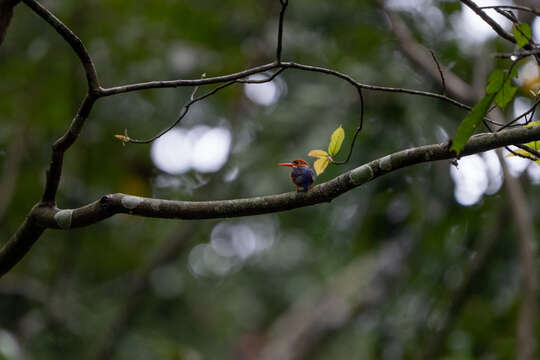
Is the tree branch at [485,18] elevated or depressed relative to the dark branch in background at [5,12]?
elevated

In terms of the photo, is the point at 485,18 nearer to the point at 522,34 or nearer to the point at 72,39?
the point at 522,34

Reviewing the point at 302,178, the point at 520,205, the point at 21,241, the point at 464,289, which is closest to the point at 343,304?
the point at 464,289

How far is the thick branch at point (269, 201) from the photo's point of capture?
1.35m

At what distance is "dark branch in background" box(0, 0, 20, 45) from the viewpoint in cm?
156

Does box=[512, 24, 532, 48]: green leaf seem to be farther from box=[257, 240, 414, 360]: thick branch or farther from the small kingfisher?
box=[257, 240, 414, 360]: thick branch

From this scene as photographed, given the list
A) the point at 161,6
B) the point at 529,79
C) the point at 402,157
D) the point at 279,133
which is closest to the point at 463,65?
the point at 529,79

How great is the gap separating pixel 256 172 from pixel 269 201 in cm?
306

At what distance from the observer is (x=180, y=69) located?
14.4ft

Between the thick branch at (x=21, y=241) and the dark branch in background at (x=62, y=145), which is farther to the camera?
the thick branch at (x=21, y=241)

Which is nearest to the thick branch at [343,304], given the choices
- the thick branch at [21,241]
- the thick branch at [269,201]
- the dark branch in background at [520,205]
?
the dark branch in background at [520,205]

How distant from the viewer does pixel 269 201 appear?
4.68ft

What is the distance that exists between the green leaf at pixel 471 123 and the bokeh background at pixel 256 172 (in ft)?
6.87

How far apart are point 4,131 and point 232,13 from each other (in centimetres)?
222

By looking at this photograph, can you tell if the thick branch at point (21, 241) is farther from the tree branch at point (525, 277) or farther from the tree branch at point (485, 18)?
the tree branch at point (525, 277)
